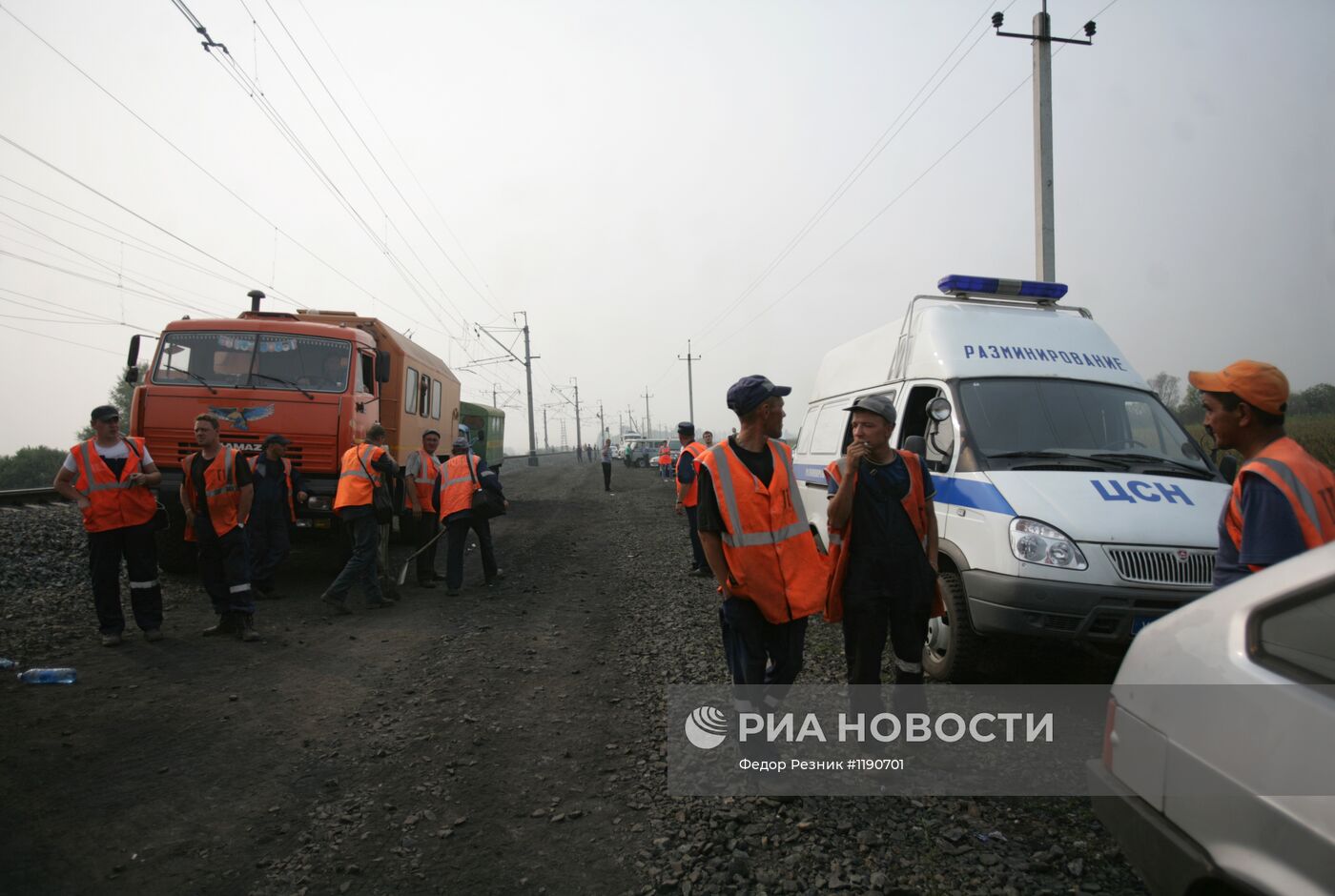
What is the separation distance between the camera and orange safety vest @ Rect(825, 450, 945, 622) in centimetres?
363

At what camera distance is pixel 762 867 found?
2953mm

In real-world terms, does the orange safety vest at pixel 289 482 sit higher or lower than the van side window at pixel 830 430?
lower

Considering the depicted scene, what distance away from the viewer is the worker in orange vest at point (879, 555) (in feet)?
11.7

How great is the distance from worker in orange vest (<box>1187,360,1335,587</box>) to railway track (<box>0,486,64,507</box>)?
16.2 metres

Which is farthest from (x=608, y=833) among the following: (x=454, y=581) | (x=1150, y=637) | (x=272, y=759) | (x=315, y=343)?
(x=315, y=343)

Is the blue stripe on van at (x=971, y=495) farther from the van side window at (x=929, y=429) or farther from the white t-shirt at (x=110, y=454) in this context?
the white t-shirt at (x=110, y=454)

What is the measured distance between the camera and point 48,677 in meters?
5.09

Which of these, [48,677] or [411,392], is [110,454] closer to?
[48,677]

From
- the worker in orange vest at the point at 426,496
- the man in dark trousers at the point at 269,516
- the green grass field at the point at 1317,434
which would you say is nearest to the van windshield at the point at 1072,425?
the worker in orange vest at the point at 426,496

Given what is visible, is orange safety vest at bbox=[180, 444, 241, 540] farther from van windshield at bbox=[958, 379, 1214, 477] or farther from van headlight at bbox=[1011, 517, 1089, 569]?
van headlight at bbox=[1011, 517, 1089, 569]

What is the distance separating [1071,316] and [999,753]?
3976 mm

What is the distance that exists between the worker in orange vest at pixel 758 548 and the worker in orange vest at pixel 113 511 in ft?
16.7

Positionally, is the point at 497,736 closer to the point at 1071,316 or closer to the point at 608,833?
the point at 608,833

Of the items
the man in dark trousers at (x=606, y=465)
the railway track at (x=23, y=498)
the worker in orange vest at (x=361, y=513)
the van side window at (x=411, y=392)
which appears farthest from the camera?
the man in dark trousers at (x=606, y=465)
